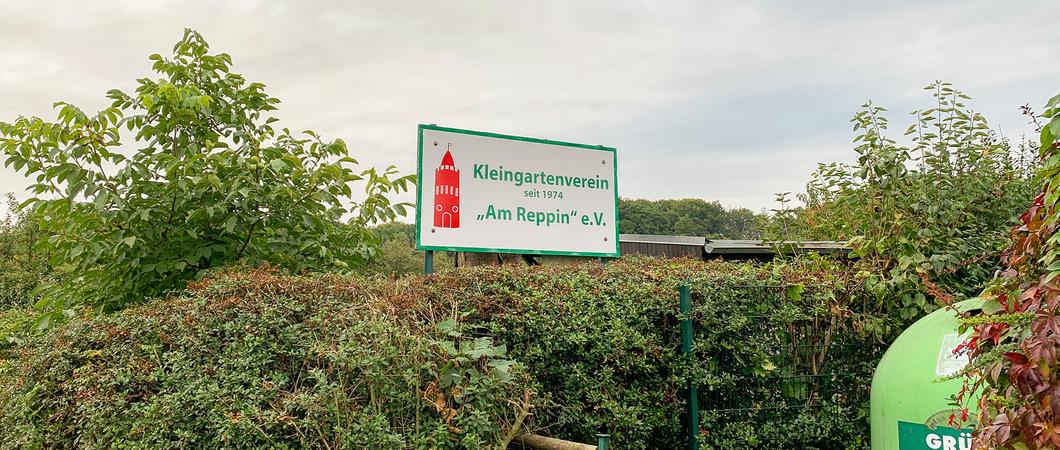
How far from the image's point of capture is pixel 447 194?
609 centimetres

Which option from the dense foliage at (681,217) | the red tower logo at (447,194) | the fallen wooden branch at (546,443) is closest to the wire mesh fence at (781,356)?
the fallen wooden branch at (546,443)

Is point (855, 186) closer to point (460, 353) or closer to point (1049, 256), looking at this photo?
point (460, 353)

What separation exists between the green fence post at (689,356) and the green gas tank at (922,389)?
1.24 metres

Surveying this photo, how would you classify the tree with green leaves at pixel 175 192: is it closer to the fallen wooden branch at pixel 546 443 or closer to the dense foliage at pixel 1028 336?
the fallen wooden branch at pixel 546 443

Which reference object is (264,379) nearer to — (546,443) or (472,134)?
(546,443)

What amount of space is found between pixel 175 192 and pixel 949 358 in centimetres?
506

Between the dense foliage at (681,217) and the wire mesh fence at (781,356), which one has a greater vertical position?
the dense foliage at (681,217)

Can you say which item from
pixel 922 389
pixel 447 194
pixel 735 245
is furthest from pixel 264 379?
pixel 735 245

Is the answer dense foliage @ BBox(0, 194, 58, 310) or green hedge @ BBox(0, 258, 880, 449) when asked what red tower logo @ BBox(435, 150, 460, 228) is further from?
dense foliage @ BBox(0, 194, 58, 310)

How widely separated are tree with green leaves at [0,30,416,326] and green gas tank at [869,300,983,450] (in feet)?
13.0

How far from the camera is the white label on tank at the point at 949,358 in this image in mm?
4102

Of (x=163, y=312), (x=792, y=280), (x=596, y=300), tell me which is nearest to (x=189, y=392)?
(x=163, y=312)

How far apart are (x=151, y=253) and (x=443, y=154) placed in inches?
87.9

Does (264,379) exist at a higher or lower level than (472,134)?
lower
